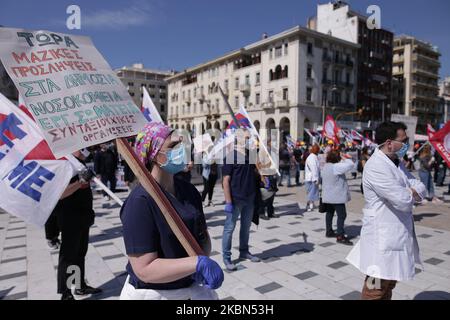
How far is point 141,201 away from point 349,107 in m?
50.8

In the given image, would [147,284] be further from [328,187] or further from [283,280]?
[328,187]

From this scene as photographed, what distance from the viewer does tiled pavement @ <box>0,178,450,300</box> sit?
406 centimetres

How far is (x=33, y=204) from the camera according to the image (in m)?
3.13

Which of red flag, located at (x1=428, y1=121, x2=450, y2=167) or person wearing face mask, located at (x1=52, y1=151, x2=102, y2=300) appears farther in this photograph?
red flag, located at (x1=428, y1=121, x2=450, y2=167)

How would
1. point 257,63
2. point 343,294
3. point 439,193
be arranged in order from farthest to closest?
1. point 257,63
2. point 439,193
3. point 343,294

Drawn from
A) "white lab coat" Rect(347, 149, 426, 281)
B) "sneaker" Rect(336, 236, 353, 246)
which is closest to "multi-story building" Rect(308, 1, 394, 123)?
"sneaker" Rect(336, 236, 353, 246)

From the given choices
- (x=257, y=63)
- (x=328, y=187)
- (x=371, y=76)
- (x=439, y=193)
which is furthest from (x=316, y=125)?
(x=328, y=187)

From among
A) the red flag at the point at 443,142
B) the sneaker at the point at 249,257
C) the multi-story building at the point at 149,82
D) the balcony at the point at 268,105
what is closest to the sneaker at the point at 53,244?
the sneaker at the point at 249,257

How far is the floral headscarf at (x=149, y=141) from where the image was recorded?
6.31 feet

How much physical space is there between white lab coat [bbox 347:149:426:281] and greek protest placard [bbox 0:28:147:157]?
7.28 feet

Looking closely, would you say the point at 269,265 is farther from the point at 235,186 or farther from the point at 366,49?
the point at 366,49

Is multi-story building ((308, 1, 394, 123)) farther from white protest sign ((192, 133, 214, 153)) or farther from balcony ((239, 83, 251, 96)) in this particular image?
white protest sign ((192, 133, 214, 153))

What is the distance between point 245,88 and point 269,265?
4517cm

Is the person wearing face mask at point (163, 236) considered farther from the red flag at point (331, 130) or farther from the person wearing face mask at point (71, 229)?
the red flag at point (331, 130)
